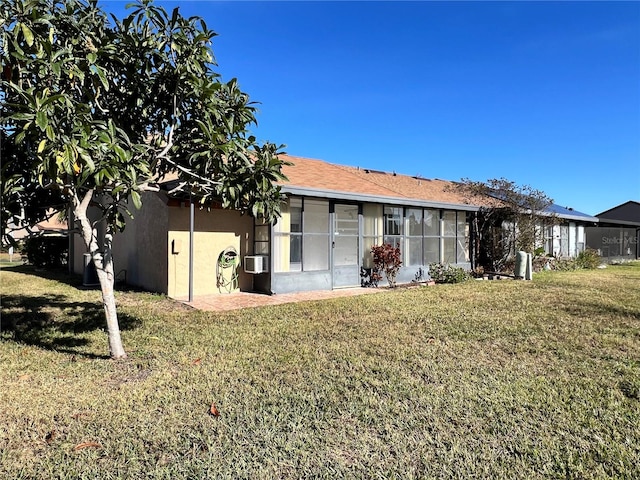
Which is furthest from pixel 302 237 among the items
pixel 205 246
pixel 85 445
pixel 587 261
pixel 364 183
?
pixel 587 261

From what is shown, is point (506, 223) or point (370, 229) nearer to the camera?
point (370, 229)

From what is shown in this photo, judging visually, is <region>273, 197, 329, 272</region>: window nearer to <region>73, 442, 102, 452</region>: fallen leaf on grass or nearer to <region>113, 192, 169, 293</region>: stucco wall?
<region>113, 192, 169, 293</region>: stucco wall

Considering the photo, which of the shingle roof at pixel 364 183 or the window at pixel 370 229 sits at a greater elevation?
the shingle roof at pixel 364 183

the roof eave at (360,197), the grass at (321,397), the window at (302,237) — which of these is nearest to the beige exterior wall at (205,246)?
the window at (302,237)

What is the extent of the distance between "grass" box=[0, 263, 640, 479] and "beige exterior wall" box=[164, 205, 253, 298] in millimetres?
2583

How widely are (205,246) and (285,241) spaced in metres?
2.05

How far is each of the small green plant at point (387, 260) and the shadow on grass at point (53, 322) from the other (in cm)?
710

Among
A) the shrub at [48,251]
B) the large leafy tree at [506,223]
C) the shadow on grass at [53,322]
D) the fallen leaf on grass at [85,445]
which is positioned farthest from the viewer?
the shrub at [48,251]

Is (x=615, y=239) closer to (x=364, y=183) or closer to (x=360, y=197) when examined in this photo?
(x=364, y=183)

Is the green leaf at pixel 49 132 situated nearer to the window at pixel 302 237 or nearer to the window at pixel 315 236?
the window at pixel 302 237

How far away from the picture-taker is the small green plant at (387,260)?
11.7 metres

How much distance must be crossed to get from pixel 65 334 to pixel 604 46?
14049 millimetres

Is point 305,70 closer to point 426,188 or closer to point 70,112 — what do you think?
point 426,188

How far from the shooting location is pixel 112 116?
183 inches
